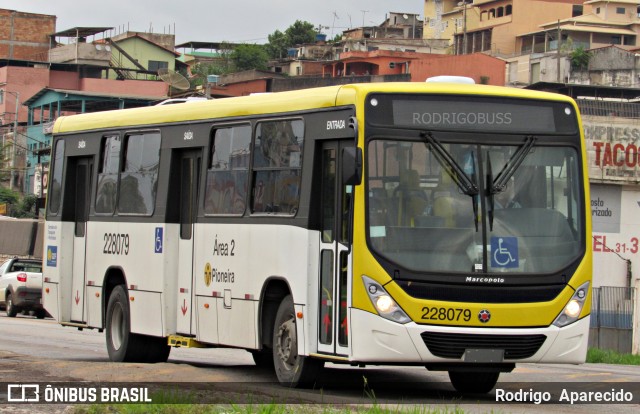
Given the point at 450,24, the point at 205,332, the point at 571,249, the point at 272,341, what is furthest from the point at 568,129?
the point at 450,24

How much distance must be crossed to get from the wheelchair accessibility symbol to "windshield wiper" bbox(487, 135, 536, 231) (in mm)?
159

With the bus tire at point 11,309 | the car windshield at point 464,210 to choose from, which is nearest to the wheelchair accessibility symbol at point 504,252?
the car windshield at point 464,210

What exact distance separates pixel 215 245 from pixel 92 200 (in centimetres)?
402

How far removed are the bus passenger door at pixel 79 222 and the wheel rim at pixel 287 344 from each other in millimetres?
5896

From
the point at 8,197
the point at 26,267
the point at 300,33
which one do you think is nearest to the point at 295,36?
the point at 300,33

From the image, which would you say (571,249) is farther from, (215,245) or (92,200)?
(92,200)

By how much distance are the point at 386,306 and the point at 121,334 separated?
654 centimetres

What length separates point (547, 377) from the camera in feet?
52.4

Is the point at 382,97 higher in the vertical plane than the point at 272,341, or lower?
higher

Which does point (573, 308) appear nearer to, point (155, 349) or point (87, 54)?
point (155, 349)

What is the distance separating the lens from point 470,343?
11.8 meters

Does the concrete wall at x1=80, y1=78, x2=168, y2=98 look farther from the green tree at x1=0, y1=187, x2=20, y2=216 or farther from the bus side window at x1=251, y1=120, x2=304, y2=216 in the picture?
the bus side window at x1=251, y1=120, x2=304, y2=216

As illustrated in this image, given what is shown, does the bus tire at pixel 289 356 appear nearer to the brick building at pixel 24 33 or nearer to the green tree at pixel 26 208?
the green tree at pixel 26 208

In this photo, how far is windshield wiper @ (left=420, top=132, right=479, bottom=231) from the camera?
39.9 ft
